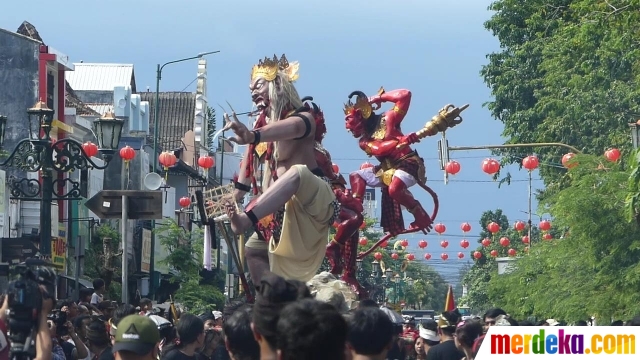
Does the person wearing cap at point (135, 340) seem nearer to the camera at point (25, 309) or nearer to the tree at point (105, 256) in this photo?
the camera at point (25, 309)

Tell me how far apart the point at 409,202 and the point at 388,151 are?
83 centimetres

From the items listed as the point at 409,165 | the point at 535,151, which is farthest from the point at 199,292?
the point at 409,165

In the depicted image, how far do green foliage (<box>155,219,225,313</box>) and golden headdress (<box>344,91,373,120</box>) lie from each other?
1242 inches

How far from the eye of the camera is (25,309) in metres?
6.81

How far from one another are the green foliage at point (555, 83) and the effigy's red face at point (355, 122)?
667 inches

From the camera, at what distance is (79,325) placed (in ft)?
39.2

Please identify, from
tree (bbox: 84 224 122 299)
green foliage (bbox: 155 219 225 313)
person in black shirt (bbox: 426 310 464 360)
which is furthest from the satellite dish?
person in black shirt (bbox: 426 310 464 360)

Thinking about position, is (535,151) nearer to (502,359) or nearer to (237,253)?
(237,253)

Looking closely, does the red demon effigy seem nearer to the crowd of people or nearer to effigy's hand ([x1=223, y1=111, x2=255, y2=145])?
the crowd of people

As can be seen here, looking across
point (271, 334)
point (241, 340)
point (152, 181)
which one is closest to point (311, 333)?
point (271, 334)

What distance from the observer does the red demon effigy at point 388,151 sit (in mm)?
15539

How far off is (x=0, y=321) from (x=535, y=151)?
3807 centimetres

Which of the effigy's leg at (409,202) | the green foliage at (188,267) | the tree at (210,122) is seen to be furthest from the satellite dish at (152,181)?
the tree at (210,122)

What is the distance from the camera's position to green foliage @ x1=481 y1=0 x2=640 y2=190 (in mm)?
37250
